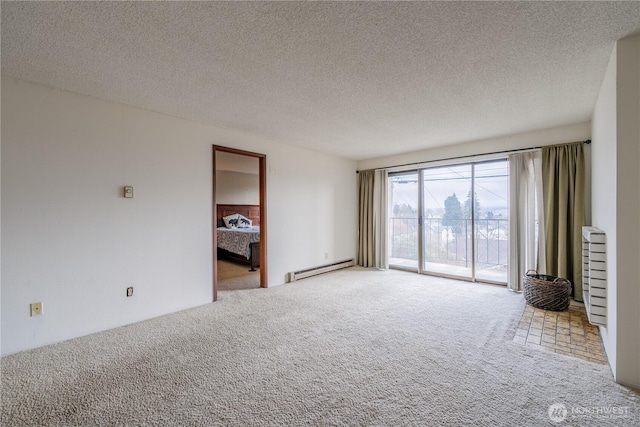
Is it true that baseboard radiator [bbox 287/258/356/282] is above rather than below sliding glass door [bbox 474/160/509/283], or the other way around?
below

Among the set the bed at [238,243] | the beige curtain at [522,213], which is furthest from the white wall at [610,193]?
the bed at [238,243]

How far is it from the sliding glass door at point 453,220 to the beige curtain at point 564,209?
0.61m

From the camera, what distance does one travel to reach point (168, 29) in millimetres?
1662

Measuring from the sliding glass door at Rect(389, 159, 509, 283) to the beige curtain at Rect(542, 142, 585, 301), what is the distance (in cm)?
61

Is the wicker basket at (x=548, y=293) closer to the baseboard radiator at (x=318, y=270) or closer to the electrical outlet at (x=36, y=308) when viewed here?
the baseboard radiator at (x=318, y=270)

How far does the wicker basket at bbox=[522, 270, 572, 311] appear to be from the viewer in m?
3.11

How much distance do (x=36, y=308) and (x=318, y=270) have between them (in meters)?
3.54

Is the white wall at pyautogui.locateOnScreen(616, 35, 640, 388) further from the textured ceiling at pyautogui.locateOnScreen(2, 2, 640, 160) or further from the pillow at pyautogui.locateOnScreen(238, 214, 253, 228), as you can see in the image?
the pillow at pyautogui.locateOnScreen(238, 214, 253, 228)

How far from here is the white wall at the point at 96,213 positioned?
227 cm

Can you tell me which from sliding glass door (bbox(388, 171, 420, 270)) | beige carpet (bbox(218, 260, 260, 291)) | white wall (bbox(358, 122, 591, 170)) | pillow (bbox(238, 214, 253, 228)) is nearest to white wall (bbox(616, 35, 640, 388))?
white wall (bbox(358, 122, 591, 170))

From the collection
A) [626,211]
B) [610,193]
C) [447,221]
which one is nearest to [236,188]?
[447,221]

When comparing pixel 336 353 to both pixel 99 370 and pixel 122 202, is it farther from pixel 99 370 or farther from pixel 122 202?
pixel 122 202

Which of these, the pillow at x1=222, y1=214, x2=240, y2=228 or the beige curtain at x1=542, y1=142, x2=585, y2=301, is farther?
the pillow at x1=222, y1=214, x2=240, y2=228

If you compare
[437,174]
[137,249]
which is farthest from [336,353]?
[437,174]
